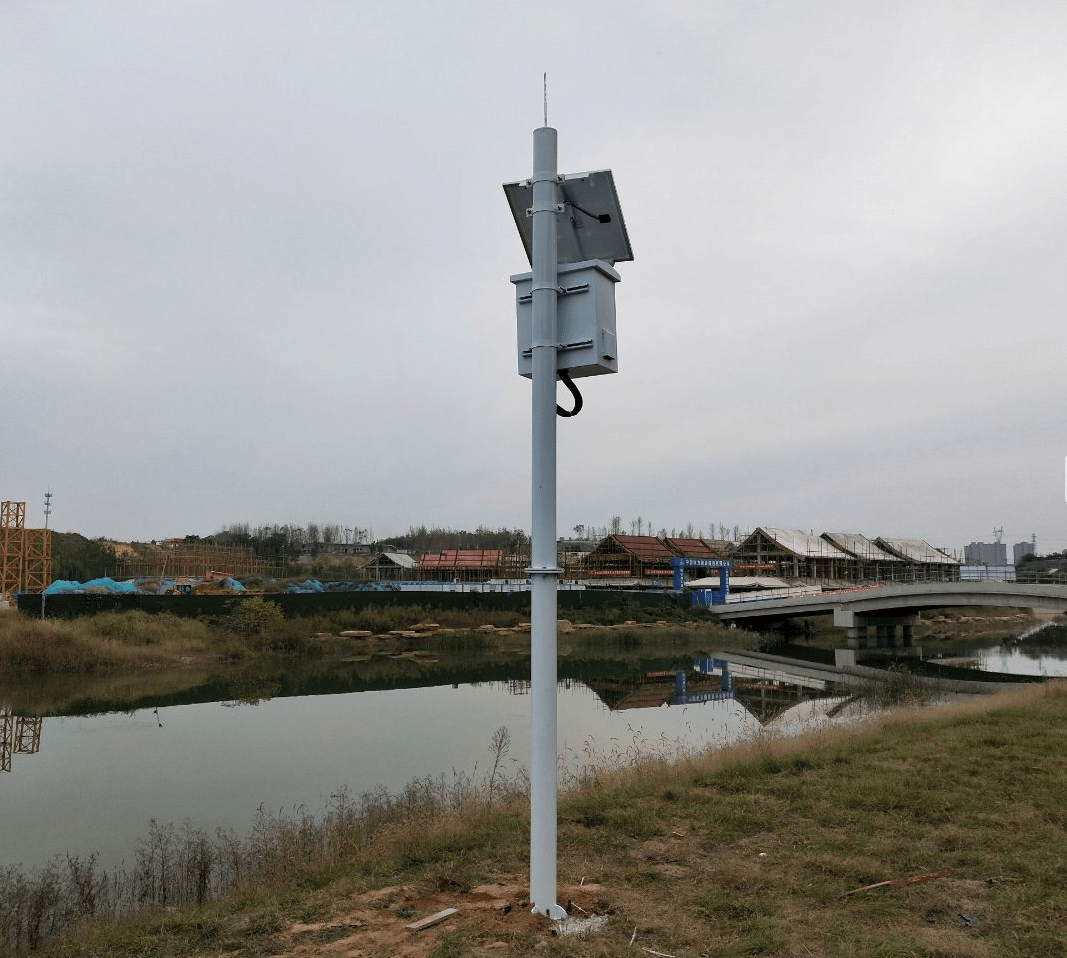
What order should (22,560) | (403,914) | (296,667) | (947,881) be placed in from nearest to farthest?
(403,914) → (947,881) → (296,667) → (22,560)

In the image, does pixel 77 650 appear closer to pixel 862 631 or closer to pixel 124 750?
pixel 124 750

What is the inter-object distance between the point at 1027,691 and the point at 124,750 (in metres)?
16.0

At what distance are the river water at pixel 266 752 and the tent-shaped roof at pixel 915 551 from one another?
65035 millimetres

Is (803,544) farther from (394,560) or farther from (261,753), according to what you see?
(261,753)

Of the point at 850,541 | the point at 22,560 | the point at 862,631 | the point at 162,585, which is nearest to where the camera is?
the point at 22,560

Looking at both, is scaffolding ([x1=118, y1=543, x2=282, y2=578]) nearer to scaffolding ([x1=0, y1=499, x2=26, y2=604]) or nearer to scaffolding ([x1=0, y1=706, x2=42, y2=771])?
scaffolding ([x1=0, y1=499, x2=26, y2=604])

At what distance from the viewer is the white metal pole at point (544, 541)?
409 centimetres

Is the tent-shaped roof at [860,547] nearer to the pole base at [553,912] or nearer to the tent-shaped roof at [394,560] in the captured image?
the tent-shaped roof at [394,560]

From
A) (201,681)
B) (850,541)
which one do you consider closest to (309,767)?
(201,681)

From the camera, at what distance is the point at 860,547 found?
73250 millimetres

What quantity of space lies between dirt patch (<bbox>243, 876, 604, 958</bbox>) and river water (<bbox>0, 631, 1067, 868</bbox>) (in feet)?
17.2


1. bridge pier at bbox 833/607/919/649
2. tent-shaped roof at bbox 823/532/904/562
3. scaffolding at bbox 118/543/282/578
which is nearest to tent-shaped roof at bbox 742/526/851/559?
tent-shaped roof at bbox 823/532/904/562

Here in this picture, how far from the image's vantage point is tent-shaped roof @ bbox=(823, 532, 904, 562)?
70875 millimetres

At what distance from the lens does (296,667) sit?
26.4 meters
